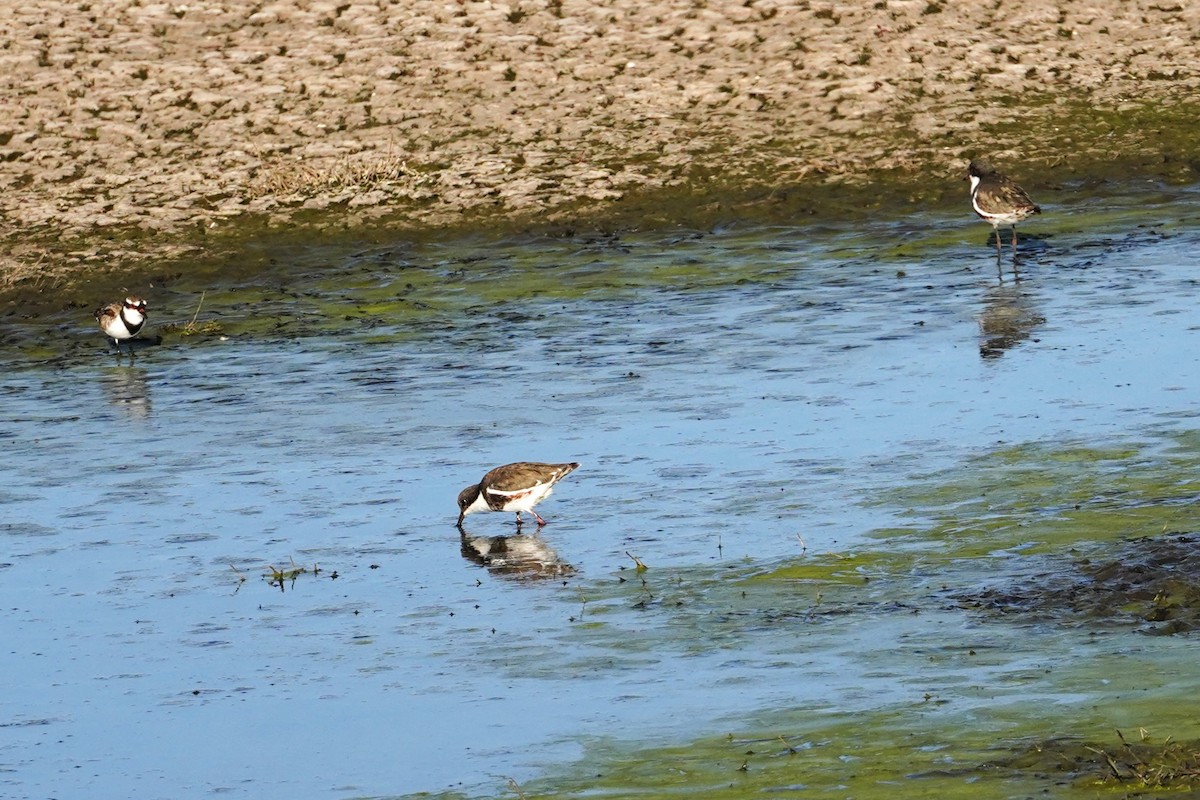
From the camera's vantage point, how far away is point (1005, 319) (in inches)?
915

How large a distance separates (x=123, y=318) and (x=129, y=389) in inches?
47.2

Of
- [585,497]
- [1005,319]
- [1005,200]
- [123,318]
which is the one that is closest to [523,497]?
[585,497]

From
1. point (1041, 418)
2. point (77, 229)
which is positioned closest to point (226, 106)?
point (77, 229)

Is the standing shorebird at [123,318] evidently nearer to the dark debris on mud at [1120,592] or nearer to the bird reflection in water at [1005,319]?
the bird reflection in water at [1005,319]

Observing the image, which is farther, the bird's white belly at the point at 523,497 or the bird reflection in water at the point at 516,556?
the bird's white belly at the point at 523,497

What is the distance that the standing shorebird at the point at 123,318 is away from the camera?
23781 millimetres

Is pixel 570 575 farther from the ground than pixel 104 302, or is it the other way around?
pixel 570 575

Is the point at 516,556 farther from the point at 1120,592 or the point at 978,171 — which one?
the point at 978,171

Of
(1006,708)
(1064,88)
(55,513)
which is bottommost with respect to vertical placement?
(1064,88)

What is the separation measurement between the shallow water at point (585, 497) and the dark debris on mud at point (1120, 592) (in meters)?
0.32

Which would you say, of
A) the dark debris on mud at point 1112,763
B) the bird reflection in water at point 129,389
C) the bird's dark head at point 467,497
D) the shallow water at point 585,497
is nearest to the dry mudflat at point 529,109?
the shallow water at point 585,497

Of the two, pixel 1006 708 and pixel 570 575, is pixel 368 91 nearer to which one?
pixel 570 575

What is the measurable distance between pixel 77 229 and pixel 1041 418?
50.5 feet

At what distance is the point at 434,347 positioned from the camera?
24.1m
